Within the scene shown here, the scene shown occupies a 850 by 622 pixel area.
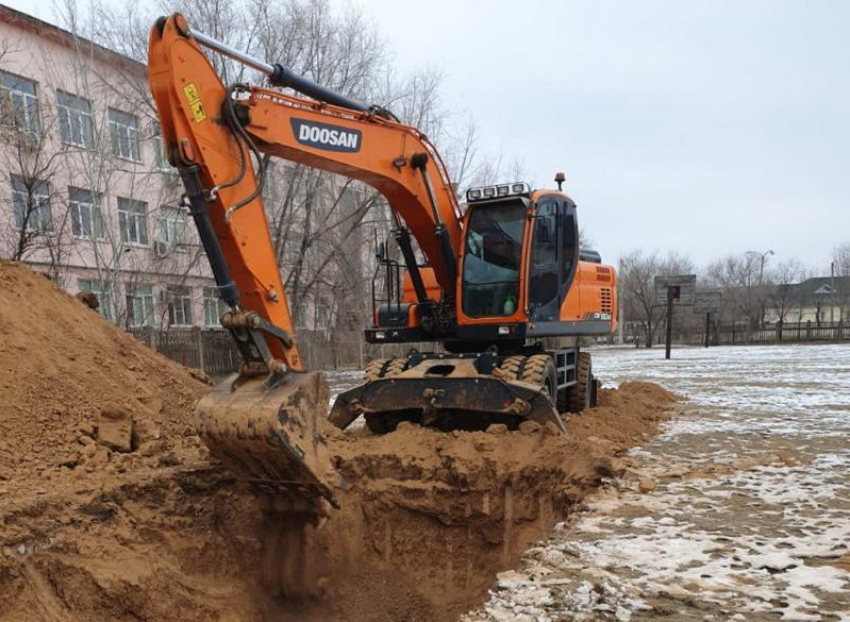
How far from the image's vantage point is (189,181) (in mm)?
4062

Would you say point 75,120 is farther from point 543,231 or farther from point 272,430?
point 272,430

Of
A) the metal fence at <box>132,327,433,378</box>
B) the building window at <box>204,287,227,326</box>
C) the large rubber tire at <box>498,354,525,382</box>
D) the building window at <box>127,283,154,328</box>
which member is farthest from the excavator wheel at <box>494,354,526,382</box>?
the building window at <box>204,287,227,326</box>

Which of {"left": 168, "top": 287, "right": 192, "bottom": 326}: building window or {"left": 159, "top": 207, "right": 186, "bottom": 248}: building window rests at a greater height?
{"left": 159, "top": 207, "right": 186, "bottom": 248}: building window

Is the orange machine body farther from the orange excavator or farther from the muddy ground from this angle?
the muddy ground

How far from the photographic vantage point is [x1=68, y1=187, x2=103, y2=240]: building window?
15.5 meters

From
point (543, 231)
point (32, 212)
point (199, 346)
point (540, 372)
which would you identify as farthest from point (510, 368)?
point (199, 346)

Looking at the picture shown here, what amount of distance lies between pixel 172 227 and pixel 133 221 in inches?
41.8

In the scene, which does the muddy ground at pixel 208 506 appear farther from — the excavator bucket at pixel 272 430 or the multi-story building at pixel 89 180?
the multi-story building at pixel 89 180

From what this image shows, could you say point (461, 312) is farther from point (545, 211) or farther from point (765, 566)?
point (765, 566)

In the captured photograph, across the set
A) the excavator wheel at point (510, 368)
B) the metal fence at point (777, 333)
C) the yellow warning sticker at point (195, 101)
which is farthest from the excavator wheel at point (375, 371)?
the metal fence at point (777, 333)

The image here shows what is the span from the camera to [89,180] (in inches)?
605

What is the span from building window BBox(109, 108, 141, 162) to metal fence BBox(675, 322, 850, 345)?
41022mm

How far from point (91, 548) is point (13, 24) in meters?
18.1

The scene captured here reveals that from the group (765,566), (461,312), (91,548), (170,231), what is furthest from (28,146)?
(765,566)
